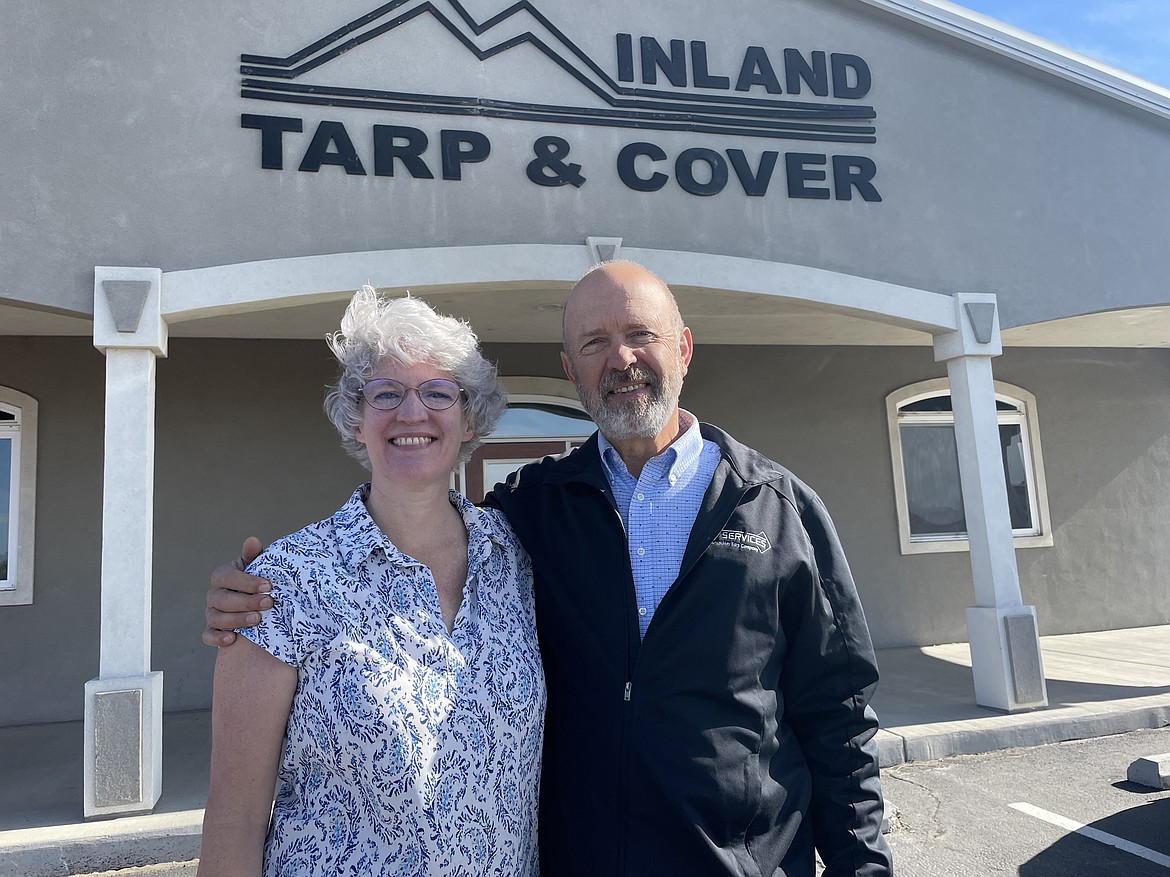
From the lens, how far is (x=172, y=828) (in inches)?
169

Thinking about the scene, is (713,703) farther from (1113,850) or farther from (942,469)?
(942,469)

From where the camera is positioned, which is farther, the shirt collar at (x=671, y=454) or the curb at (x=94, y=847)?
the curb at (x=94, y=847)

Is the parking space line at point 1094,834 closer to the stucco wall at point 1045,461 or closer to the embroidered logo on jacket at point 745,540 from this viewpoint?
the embroidered logo on jacket at point 745,540

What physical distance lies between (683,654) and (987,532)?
549 cm

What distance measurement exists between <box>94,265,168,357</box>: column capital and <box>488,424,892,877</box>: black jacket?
4.10 meters

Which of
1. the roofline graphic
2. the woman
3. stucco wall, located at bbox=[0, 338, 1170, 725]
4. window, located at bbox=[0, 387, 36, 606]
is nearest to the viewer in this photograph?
the woman

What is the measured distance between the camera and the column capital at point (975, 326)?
649 centimetres

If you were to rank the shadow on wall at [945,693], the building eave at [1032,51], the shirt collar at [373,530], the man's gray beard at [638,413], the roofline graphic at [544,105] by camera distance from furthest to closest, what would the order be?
the building eave at [1032,51]
the shadow on wall at [945,693]
the roofline graphic at [544,105]
the man's gray beard at [638,413]
the shirt collar at [373,530]

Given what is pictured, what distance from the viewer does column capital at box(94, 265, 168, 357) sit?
489cm

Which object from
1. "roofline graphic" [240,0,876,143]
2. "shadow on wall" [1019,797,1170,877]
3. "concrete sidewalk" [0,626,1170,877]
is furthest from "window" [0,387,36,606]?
"shadow on wall" [1019,797,1170,877]

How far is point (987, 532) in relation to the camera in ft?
20.7

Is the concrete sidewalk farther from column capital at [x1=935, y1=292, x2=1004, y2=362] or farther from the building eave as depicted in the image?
the building eave

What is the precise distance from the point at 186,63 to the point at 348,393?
4800 mm

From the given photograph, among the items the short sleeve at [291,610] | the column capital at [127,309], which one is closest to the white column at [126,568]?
the column capital at [127,309]
